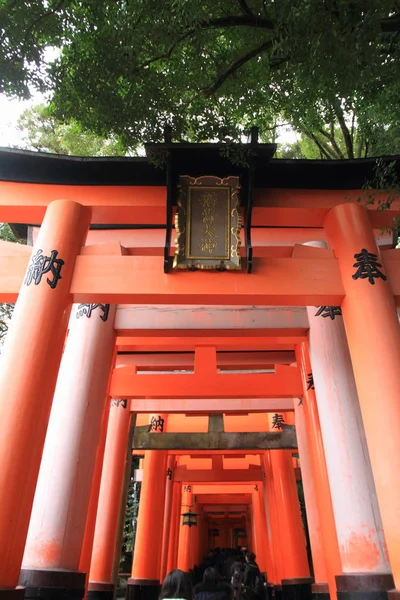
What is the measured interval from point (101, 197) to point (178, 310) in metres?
2.40

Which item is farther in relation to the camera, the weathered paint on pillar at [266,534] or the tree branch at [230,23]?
the weathered paint on pillar at [266,534]

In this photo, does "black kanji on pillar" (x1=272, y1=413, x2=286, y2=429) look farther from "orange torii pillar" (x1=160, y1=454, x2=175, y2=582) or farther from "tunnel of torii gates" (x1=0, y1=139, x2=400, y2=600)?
"tunnel of torii gates" (x1=0, y1=139, x2=400, y2=600)

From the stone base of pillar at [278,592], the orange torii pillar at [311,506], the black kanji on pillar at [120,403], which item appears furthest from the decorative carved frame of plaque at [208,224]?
the stone base of pillar at [278,592]

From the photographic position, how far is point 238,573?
10.1m

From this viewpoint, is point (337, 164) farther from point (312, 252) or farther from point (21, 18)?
point (21, 18)

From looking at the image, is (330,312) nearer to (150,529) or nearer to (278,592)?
(150,529)

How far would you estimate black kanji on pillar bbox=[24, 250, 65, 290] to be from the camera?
5.07 m

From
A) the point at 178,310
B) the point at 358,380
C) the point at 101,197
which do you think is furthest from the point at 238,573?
the point at 101,197

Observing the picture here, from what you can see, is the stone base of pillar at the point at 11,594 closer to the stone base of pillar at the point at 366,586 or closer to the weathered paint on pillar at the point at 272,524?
the stone base of pillar at the point at 366,586

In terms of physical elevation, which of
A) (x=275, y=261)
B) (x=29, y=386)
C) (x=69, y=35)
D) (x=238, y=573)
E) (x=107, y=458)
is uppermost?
(x=69, y=35)

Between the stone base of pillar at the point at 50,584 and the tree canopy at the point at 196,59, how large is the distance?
5341 millimetres

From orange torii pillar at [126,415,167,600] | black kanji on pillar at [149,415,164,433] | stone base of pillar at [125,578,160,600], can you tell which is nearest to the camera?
stone base of pillar at [125,578,160,600]

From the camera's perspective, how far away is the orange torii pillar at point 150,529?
37.3ft

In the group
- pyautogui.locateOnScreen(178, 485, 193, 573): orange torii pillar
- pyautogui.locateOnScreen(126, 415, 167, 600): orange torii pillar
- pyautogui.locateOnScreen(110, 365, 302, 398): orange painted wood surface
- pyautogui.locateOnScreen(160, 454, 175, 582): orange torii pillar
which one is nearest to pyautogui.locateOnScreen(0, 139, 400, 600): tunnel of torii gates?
pyautogui.locateOnScreen(110, 365, 302, 398): orange painted wood surface
